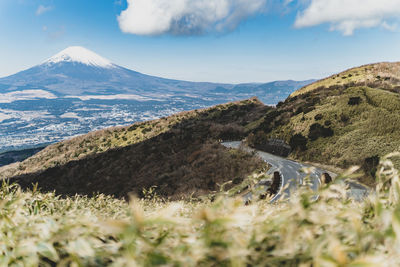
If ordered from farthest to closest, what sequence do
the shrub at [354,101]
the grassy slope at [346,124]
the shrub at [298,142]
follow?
the shrub at [354,101]
the shrub at [298,142]
the grassy slope at [346,124]

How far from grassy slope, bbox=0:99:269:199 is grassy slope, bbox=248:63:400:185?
7993 mm

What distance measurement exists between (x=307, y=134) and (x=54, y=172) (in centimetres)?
4201

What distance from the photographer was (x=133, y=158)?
135 ft

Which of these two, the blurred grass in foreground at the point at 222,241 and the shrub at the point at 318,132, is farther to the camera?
the shrub at the point at 318,132

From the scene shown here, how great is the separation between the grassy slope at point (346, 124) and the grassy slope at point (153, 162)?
7.99 metres

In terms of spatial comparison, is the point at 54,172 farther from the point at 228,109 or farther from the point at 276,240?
the point at 276,240

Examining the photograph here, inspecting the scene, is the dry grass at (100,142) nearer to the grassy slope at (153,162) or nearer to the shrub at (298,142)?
the grassy slope at (153,162)

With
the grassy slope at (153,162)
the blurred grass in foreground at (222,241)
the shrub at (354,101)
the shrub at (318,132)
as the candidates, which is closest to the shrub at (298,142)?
the shrub at (318,132)

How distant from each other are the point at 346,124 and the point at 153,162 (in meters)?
27.0

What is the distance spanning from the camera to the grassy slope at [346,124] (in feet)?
94.8

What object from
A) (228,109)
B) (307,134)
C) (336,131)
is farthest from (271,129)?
(228,109)

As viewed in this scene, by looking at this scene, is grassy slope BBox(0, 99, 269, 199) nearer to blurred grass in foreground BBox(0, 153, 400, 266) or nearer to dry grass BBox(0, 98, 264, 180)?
dry grass BBox(0, 98, 264, 180)

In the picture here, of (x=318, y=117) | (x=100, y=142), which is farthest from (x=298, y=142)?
(x=100, y=142)

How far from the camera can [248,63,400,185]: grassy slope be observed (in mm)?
28903
